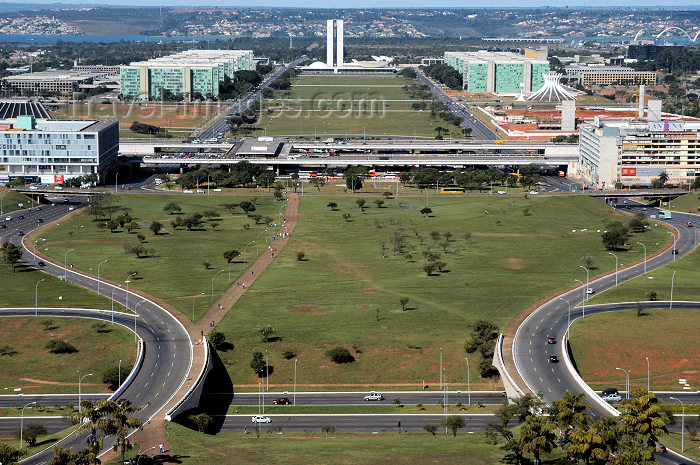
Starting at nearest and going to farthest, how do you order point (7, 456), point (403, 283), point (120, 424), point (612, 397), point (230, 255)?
point (7, 456) → point (120, 424) → point (612, 397) → point (403, 283) → point (230, 255)

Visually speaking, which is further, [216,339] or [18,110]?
[18,110]

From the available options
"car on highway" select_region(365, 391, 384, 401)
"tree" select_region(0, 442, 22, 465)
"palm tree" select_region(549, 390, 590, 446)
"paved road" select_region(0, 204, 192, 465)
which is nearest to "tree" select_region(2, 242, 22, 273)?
"paved road" select_region(0, 204, 192, 465)

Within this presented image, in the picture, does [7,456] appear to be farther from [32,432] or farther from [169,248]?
[169,248]

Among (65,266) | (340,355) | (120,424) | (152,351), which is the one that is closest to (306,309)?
(340,355)

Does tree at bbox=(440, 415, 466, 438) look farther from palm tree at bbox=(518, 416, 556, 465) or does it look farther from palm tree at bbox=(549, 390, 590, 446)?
palm tree at bbox=(518, 416, 556, 465)

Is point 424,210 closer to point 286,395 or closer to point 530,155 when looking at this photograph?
point 530,155

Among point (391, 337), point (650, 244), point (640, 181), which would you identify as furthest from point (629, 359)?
point (640, 181)
